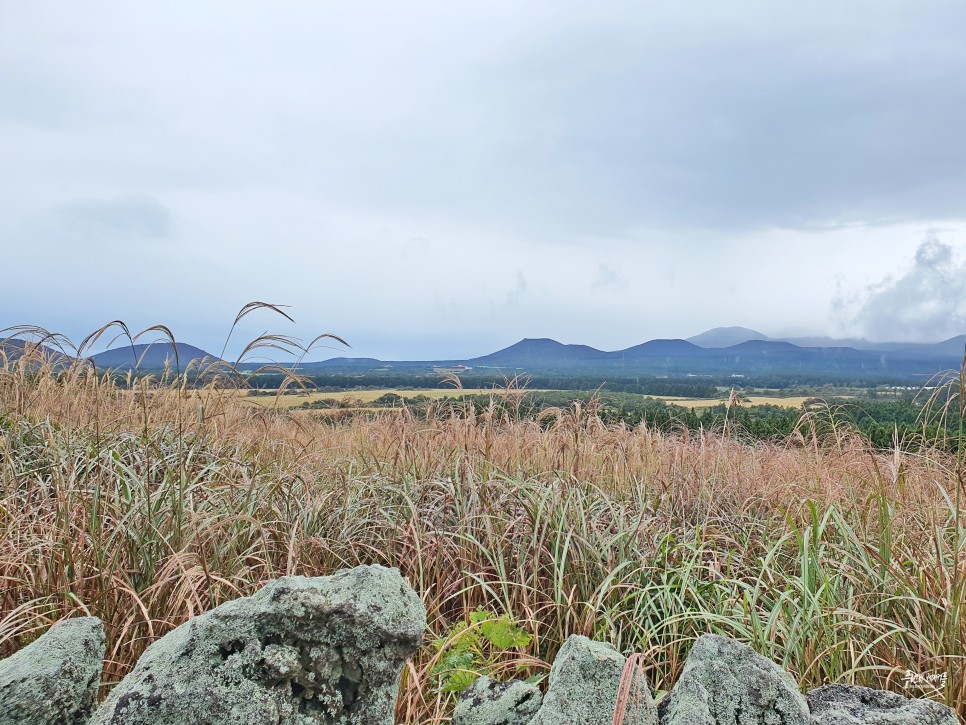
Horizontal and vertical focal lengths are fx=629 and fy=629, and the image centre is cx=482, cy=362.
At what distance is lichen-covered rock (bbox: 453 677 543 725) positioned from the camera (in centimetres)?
192

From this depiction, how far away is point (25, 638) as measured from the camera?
8.89 ft

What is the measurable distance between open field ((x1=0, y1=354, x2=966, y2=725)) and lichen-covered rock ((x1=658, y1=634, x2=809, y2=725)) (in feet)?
1.50

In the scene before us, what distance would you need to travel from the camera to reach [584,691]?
1.81m

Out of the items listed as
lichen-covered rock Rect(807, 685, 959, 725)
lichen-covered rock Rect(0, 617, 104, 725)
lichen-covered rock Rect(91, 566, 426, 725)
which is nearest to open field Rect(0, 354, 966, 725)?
lichen-covered rock Rect(0, 617, 104, 725)

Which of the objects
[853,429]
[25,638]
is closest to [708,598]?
[25,638]

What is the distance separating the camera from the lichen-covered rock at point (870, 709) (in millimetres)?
1851

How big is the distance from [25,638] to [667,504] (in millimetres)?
3793

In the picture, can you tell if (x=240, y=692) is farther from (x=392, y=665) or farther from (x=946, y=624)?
(x=946, y=624)

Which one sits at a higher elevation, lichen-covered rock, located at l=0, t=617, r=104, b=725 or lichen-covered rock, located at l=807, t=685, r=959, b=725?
lichen-covered rock, located at l=0, t=617, r=104, b=725

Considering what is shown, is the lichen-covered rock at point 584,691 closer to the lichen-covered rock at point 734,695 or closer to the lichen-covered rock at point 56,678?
the lichen-covered rock at point 734,695

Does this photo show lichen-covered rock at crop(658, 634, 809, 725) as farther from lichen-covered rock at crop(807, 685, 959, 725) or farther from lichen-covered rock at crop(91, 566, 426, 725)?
lichen-covered rock at crop(91, 566, 426, 725)

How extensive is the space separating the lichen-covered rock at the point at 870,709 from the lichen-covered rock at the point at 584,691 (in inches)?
22.4

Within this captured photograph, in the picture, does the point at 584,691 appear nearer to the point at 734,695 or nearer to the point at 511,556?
the point at 734,695

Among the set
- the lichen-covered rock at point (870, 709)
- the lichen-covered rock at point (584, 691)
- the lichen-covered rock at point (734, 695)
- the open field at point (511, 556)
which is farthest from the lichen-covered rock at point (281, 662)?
the lichen-covered rock at point (870, 709)
